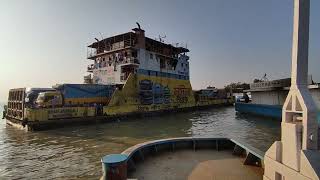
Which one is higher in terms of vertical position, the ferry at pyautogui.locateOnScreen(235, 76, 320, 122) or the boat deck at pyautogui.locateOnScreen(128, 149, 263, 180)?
the ferry at pyautogui.locateOnScreen(235, 76, 320, 122)

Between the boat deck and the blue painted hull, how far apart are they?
21933 mm

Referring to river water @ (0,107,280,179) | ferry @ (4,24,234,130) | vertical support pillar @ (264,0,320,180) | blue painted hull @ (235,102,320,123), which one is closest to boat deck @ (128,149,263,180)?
vertical support pillar @ (264,0,320,180)

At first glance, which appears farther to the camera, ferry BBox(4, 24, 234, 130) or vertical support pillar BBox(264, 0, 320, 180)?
ferry BBox(4, 24, 234, 130)

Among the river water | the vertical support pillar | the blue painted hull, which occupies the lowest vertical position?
the river water

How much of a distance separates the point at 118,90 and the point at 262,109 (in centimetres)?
1847

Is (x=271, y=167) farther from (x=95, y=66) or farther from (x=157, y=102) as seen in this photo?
(x=95, y=66)

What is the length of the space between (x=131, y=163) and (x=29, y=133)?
1677 centimetres

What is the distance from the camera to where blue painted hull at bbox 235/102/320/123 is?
93.0ft

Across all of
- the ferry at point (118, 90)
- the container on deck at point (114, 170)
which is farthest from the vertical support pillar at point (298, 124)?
the ferry at point (118, 90)

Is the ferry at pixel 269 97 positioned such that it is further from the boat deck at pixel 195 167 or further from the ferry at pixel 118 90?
the boat deck at pixel 195 167

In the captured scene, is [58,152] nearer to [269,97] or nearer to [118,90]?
[118,90]

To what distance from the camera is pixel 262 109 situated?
31.6 metres

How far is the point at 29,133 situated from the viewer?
2067 cm

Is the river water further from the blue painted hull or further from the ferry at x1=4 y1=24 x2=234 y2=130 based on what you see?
the blue painted hull
